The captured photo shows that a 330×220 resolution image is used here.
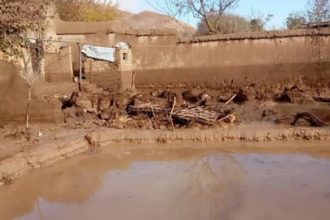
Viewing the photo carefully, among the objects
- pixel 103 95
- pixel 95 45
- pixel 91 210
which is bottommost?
pixel 91 210

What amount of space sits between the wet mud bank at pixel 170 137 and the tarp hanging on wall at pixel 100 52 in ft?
12.9

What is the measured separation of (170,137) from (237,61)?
5.03 meters

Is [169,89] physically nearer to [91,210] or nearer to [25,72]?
[25,72]

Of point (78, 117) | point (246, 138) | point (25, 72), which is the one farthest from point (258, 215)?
point (78, 117)

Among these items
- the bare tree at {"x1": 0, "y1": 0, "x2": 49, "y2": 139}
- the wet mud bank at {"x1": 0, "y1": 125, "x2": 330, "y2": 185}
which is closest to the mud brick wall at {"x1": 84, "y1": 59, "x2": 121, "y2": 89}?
the bare tree at {"x1": 0, "y1": 0, "x2": 49, "y2": 139}

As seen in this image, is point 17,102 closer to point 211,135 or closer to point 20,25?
point 20,25

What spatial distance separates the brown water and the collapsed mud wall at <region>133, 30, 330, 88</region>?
515 centimetres

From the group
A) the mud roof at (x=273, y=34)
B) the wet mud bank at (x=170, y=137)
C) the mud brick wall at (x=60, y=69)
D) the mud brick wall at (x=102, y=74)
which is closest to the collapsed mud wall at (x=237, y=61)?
the mud roof at (x=273, y=34)

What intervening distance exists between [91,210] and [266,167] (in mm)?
3694

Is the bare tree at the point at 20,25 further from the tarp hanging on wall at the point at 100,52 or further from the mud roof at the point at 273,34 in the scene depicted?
the mud roof at the point at 273,34

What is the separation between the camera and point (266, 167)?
9.18 meters

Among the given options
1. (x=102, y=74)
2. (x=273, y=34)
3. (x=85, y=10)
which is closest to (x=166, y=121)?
(x=102, y=74)

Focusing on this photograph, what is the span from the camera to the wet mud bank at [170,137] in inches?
414

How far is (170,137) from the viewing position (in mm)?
11781
